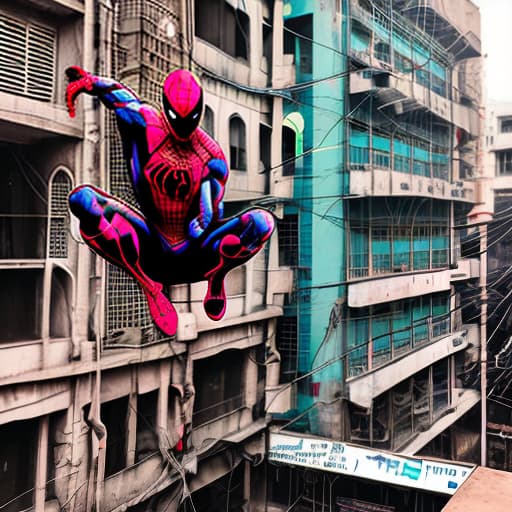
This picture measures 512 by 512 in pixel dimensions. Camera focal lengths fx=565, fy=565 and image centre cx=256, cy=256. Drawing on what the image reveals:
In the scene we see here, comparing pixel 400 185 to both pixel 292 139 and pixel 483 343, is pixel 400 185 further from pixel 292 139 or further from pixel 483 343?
pixel 483 343

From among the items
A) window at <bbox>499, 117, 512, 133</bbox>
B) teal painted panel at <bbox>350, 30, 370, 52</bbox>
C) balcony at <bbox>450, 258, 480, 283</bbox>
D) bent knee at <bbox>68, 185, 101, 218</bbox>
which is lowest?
balcony at <bbox>450, 258, 480, 283</bbox>

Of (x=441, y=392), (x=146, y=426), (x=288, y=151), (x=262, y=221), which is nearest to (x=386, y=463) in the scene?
(x=441, y=392)

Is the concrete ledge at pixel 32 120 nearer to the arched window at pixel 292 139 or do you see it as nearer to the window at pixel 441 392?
the arched window at pixel 292 139

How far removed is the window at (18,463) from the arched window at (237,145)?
6.95 feet

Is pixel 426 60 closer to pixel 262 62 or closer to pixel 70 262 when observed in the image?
pixel 262 62

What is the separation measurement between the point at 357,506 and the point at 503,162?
3183 mm

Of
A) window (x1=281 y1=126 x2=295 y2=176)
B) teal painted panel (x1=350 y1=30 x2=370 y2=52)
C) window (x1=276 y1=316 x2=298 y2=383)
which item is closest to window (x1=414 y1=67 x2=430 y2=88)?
teal painted panel (x1=350 y1=30 x2=370 y2=52)

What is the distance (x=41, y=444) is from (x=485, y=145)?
14.2 feet

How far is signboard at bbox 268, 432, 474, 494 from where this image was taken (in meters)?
4.16

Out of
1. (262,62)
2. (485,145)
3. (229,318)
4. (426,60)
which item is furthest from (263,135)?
(485,145)

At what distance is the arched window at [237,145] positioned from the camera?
4008mm

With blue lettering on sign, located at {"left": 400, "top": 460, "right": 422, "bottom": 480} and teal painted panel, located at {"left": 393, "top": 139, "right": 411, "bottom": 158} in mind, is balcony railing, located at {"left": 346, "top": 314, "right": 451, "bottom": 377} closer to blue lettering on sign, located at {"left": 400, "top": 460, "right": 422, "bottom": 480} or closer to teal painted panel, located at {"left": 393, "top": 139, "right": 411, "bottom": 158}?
blue lettering on sign, located at {"left": 400, "top": 460, "right": 422, "bottom": 480}

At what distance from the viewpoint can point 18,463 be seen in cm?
293

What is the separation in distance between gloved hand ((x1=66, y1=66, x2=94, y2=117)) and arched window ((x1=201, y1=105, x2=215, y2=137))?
88cm
